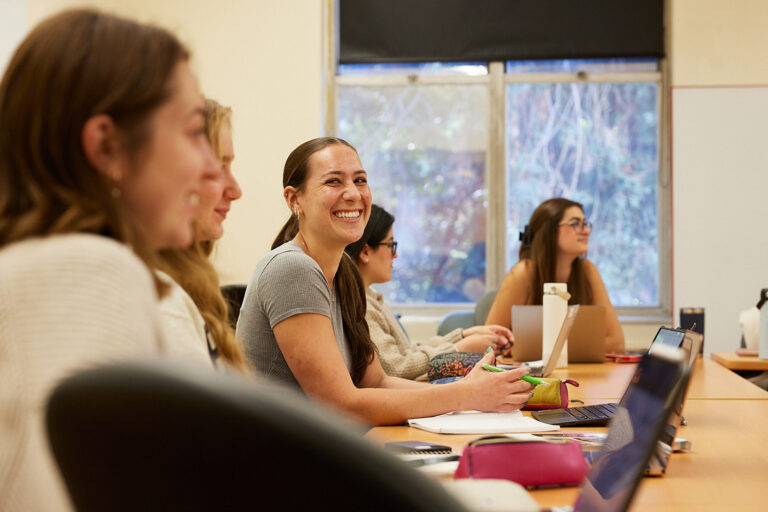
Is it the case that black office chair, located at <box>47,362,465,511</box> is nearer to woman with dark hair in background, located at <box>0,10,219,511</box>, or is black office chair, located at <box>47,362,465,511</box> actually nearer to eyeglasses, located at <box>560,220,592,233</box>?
woman with dark hair in background, located at <box>0,10,219,511</box>

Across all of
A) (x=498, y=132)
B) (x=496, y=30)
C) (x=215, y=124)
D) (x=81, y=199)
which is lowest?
(x=81, y=199)

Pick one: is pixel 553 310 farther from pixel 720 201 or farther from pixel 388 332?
pixel 720 201

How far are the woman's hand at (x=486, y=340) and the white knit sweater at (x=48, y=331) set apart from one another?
261 cm

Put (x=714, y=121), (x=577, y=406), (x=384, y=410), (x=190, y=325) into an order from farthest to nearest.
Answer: (x=714, y=121), (x=577, y=406), (x=384, y=410), (x=190, y=325)

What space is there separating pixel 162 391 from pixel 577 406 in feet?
5.73

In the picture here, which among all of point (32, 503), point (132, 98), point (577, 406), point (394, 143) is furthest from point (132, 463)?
point (394, 143)

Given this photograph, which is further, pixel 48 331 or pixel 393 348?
pixel 393 348

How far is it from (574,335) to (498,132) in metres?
2.77

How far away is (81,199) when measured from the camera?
74 cm

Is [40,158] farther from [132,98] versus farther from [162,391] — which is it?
[162,391]

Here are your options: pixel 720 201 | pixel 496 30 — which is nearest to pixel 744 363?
pixel 720 201

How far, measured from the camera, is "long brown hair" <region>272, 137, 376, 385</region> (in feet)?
7.86

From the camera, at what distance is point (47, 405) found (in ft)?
1.63

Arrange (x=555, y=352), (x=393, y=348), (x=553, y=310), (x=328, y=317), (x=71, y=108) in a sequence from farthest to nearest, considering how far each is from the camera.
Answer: (x=553, y=310), (x=393, y=348), (x=555, y=352), (x=328, y=317), (x=71, y=108)
